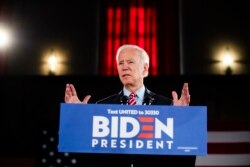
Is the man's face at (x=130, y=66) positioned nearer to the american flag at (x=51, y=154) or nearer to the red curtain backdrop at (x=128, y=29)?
the american flag at (x=51, y=154)

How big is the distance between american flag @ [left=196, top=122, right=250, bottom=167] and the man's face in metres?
1.86

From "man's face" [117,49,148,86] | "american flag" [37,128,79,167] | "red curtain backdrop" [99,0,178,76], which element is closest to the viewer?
"man's face" [117,49,148,86]

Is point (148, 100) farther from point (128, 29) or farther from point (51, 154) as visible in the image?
point (128, 29)

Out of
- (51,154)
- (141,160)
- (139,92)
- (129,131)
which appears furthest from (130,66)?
(51,154)

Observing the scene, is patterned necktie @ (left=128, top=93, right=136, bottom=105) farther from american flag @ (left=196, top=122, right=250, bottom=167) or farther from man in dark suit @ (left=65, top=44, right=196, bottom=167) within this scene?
american flag @ (left=196, top=122, right=250, bottom=167)

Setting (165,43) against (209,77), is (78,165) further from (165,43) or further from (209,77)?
(165,43)

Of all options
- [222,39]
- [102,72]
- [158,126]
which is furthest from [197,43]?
[158,126]

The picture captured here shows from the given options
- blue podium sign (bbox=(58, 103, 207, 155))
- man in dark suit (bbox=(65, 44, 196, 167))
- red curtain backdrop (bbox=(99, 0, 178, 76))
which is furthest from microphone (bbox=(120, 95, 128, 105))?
red curtain backdrop (bbox=(99, 0, 178, 76))

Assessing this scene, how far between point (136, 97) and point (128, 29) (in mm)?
4395

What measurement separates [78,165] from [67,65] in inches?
105

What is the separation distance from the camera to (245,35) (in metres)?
6.57

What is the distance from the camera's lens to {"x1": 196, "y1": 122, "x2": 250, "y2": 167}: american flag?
13.2 feet

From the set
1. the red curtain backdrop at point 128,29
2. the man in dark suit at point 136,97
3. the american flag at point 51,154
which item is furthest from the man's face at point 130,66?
the red curtain backdrop at point 128,29

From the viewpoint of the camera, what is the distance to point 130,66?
243 centimetres
